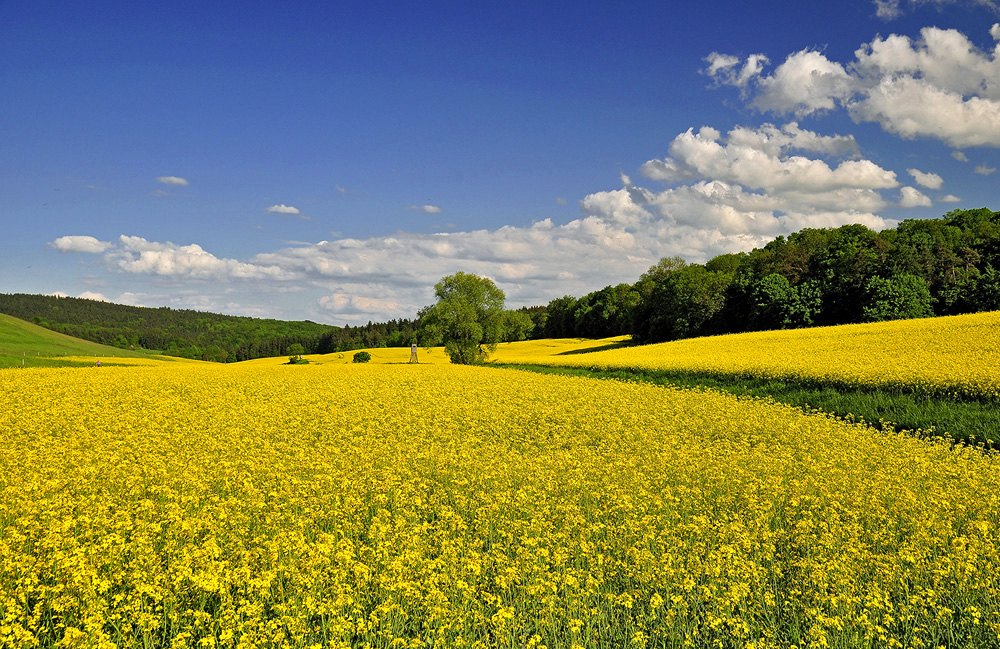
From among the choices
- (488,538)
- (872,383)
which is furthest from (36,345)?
(872,383)

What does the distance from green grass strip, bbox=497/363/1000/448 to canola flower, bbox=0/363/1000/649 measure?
243 centimetres

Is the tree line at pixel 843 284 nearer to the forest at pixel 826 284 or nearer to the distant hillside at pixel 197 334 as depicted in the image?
the forest at pixel 826 284

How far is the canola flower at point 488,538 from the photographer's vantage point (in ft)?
15.6

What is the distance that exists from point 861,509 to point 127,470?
402 inches

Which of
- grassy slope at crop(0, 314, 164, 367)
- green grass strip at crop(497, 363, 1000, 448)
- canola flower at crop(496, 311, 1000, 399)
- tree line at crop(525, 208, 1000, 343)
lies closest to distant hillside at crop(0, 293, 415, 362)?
grassy slope at crop(0, 314, 164, 367)

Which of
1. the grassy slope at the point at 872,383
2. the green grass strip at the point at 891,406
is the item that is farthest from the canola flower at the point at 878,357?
the green grass strip at the point at 891,406

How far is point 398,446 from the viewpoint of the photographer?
10.9 m

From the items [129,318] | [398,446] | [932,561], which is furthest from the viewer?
[129,318]

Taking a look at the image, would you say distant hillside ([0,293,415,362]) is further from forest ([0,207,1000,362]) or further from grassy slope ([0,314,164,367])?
forest ([0,207,1000,362])

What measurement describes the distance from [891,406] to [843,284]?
1771 inches

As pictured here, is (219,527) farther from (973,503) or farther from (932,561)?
(973,503)

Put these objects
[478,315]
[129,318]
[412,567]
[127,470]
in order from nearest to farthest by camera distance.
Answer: [412,567]
[127,470]
[478,315]
[129,318]

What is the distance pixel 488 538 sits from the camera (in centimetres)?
664

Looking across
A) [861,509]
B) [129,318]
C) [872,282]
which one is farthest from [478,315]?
[129,318]
